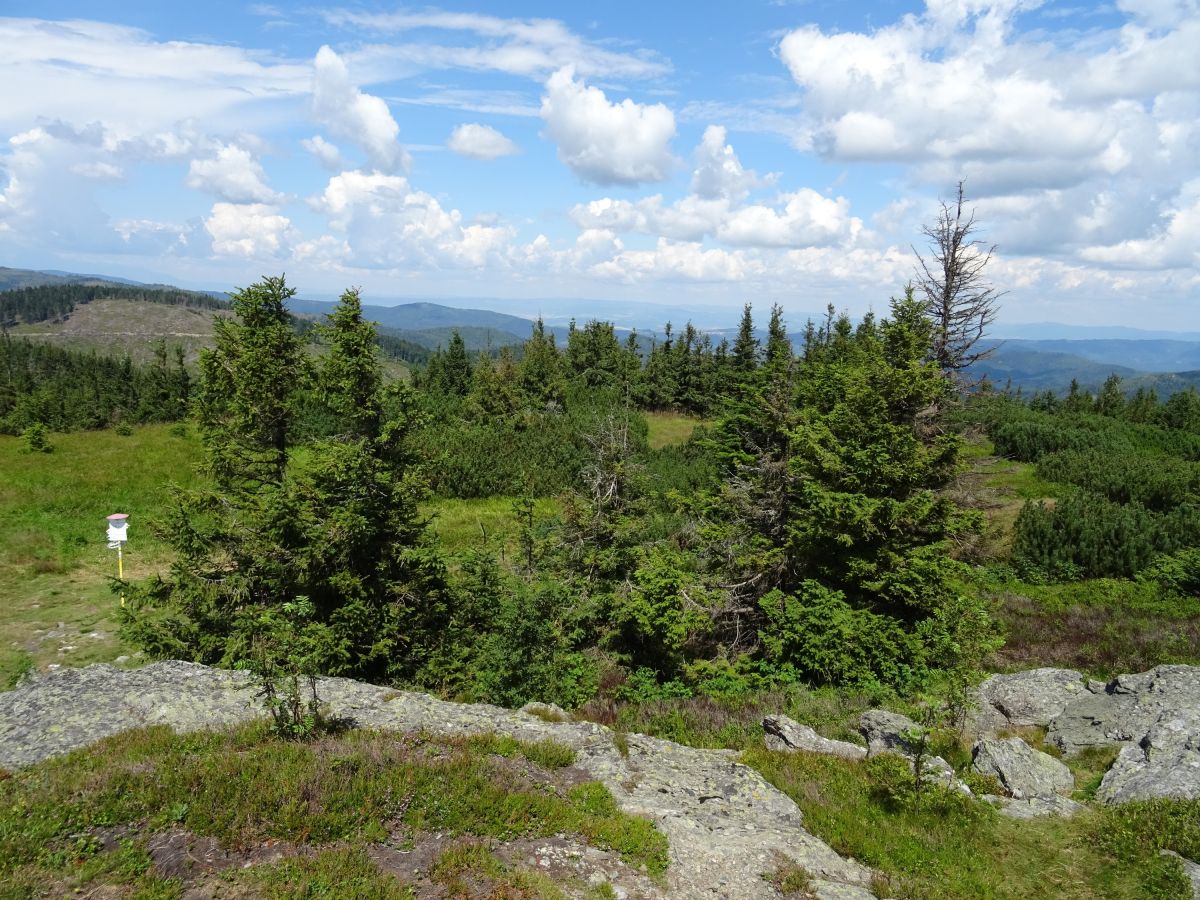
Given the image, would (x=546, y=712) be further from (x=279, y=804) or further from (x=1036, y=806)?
(x=1036, y=806)

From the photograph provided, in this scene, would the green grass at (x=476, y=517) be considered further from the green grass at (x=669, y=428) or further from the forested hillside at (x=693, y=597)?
the green grass at (x=669, y=428)

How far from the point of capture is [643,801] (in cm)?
838

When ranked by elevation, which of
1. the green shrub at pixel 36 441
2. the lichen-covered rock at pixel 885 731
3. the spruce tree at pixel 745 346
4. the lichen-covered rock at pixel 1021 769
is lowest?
the green shrub at pixel 36 441

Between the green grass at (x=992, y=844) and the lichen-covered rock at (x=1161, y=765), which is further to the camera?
the lichen-covered rock at (x=1161, y=765)

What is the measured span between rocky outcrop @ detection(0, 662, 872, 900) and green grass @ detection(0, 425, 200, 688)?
6.26 m

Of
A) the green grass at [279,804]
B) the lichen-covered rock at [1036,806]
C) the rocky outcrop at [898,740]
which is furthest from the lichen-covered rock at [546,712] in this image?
the lichen-covered rock at [1036,806]

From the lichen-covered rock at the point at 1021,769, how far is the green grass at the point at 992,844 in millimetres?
800

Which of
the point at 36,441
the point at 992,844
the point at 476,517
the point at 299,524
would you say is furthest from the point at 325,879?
the point at 36,441

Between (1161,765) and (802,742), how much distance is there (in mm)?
4892

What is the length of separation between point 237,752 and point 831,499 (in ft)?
39.7

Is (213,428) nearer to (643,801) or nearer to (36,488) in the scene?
(643,801)

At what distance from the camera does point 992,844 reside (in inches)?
309

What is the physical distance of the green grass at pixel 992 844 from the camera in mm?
6988

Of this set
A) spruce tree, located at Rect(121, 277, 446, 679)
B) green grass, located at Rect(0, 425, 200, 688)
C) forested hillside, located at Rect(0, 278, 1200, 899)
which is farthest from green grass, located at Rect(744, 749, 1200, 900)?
green grass, located at Rect(0, 425, 200, 688)
